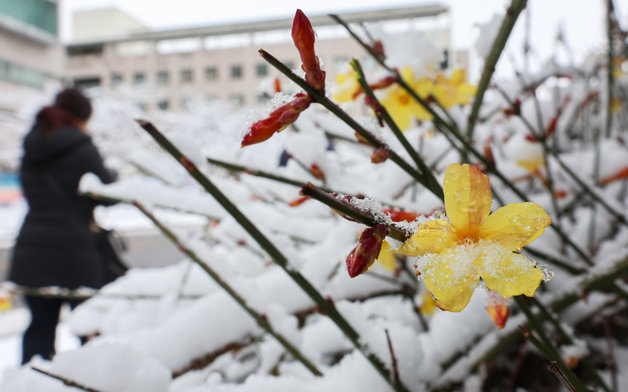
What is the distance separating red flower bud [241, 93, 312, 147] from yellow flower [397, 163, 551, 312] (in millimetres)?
93

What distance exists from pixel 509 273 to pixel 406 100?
0.37 metres

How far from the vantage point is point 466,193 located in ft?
0.71

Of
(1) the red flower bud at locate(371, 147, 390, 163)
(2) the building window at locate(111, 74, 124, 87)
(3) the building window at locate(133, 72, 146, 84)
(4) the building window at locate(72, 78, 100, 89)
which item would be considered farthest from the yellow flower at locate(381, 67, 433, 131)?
(4) the building window at locate(72, 78, 100, 89)

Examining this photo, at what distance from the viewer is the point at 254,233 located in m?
0.31

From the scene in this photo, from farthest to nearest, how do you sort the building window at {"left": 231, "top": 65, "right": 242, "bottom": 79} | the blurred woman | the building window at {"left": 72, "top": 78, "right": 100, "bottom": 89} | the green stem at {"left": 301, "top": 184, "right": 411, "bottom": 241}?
the building window at {"left": 72, "top": 78, "right": 100, "bottom": 89}, the building window at {"left": 231, "top": 65, "right": 242, "bottom": 79}, the blurred woman, the green stem at {"left": 301, "top": 184, "right": 411, "bottom": 241}

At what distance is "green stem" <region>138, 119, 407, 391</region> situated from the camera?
11.6 inches

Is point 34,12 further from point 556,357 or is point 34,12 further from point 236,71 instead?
point 556,357

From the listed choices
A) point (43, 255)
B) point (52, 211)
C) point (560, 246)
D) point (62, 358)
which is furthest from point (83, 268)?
point (560, 246)

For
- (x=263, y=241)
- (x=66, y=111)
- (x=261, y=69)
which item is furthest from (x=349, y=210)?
(x=261, y=69)

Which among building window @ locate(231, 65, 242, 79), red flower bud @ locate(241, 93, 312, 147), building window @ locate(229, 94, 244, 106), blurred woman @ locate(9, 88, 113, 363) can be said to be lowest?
blurred woman @ locate(9, 88, 113, 363)

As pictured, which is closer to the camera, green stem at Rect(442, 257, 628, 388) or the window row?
green stem at Rect(442, 257, 628, 388)

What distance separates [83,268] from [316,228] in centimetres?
175

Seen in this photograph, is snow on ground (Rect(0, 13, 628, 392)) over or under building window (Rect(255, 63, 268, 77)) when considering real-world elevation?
under

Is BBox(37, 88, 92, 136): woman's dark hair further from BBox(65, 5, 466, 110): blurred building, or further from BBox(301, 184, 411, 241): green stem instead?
BBox(65, 5, 466, 110): blurred building
